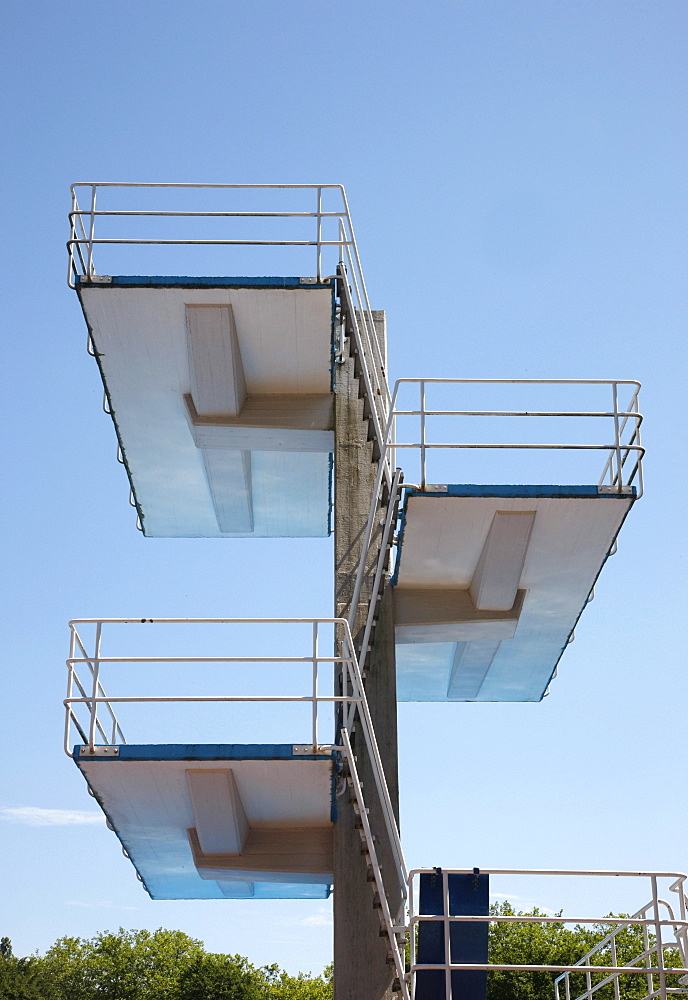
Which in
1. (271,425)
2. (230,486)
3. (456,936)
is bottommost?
(456,936)

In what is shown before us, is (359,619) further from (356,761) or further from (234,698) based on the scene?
(234,698)

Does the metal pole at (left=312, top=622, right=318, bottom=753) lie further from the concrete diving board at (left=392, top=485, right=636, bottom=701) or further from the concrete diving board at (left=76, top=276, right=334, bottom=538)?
the concrete diving board at (left=76, top=276, right=334, bottom=538)

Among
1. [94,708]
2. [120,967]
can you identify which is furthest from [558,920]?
[120,967]

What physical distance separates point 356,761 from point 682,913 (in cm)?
412

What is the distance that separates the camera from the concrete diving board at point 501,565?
42.0ft

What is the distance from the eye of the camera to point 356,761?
1352 cm

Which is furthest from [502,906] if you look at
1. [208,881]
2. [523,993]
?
[208,881]

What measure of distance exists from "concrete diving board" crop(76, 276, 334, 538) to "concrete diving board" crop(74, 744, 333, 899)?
5174 mm

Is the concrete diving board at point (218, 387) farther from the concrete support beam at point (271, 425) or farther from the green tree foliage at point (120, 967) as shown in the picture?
the green tree foliage at point (120, 967)

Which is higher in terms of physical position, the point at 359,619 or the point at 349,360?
the point at 349,360

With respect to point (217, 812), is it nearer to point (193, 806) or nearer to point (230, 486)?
point (193, 806)

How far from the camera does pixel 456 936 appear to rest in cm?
1088

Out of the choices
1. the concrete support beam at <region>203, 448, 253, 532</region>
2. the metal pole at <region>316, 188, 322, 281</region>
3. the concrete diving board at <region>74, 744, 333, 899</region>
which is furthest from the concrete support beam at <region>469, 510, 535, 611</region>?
the concrete support beam at <region>203, 448, 253, 532</region>

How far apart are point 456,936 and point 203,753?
10.2 feet
